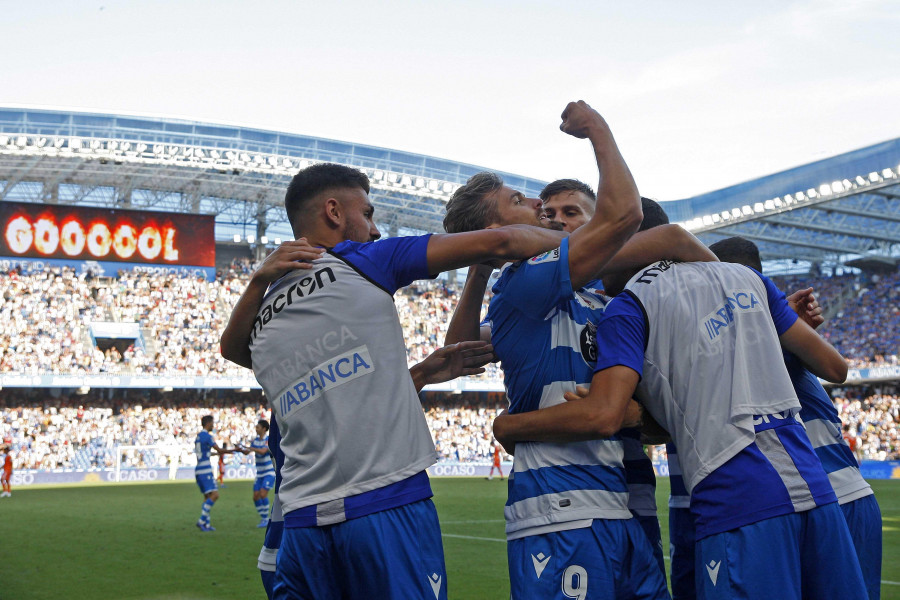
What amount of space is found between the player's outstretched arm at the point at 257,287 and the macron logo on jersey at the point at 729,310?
1.40m

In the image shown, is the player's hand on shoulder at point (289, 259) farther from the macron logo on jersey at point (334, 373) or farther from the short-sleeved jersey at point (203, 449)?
the short-sleeved jersey at point (203, 449)

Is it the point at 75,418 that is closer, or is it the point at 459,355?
the point at 459,355

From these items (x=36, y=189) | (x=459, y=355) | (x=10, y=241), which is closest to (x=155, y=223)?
(x=10, y=241)

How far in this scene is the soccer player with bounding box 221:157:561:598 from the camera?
8.98 ft

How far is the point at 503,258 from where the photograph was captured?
2.94m

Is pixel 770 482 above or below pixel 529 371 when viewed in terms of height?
below

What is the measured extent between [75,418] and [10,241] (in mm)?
8132

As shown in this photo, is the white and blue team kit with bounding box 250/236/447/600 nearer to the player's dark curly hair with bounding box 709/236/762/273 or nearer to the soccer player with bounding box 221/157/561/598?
the soccer player with bounding box 221/157/561/598

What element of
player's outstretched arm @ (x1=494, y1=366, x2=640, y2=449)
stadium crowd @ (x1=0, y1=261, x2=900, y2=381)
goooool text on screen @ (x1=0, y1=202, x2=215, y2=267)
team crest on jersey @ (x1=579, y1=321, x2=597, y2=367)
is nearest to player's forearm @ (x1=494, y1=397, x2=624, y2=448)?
player's outstretched arm @ (x1=494, y1=366, x2=640, y2=449)

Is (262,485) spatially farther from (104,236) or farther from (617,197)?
(104,236)

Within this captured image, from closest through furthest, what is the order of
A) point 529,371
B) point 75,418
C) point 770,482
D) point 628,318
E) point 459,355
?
point 770,482
point 628,318
point 529,371
point 459,355
point 75,418

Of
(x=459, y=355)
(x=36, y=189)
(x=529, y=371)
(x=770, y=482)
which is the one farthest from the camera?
(x=36, y=189)

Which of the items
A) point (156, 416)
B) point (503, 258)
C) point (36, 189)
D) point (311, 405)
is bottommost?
point (156, 416)

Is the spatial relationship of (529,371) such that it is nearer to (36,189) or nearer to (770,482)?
(770,482)
